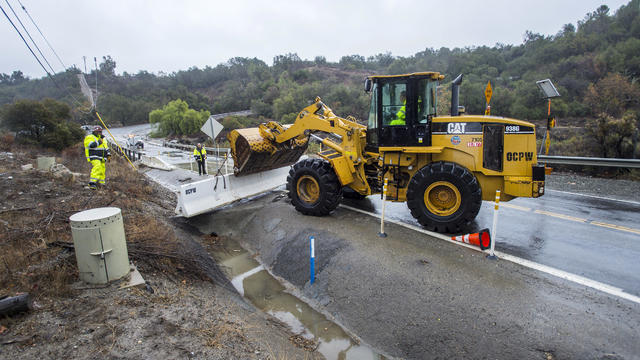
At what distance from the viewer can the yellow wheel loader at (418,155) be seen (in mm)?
6121

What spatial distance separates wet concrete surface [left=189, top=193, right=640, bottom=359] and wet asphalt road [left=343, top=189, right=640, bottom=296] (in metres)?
0.38

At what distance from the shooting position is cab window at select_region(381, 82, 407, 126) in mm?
6785

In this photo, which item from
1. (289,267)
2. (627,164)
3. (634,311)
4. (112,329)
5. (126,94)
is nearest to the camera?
(112,329)

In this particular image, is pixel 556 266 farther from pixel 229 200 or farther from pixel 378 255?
pixel 229 200

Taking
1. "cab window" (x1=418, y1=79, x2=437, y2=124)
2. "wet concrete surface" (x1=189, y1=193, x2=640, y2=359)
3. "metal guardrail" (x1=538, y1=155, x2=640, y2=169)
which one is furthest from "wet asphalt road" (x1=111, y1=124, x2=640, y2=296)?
"cab window" (x1=418, y1=79, x2=437, y2=124)

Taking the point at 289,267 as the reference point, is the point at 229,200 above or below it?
above

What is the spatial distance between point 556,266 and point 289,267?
4235 mm

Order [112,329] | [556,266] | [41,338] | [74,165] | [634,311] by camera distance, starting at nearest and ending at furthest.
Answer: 1. [41,338]
2. [112,329]
3. [634,311]
4. [556,266]
5. [74,165]

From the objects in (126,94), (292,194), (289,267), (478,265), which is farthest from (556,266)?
(126,94)

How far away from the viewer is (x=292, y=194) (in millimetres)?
7980

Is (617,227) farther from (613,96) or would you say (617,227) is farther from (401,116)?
(613,96)

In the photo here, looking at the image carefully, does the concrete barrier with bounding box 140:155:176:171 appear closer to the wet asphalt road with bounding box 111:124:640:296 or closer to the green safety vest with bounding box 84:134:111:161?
the green safety vest with bounding box 84:134:111:161

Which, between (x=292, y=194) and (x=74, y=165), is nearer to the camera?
(x=292, y=194)

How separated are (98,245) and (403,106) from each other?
219 inches
